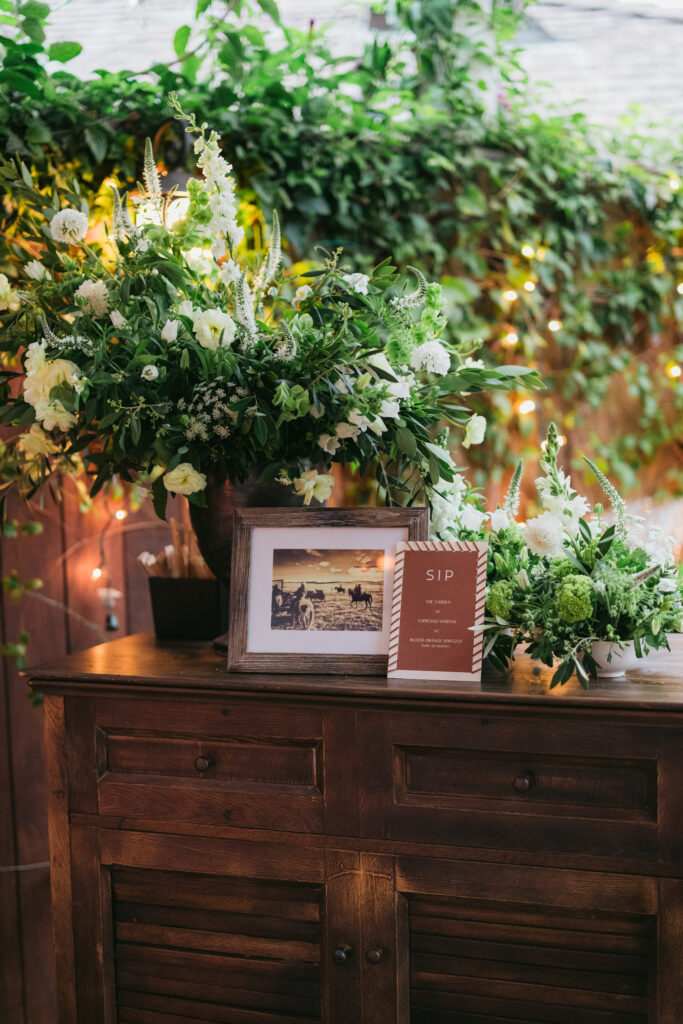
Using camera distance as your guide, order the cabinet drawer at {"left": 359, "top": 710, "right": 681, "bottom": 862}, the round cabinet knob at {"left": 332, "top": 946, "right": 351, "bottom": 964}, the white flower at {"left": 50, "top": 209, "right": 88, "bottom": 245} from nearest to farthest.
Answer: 1. the cabinet drawer at {"left": 359, "top": 710, "right": 681, "bottom": 862}
2. the round cabinet knob at {"left": 332, "top": 946, "right": 351, "bottom": 964}
3. the white flower at {"left": 50, "top": 209, "right": 88, "bottom": 245}

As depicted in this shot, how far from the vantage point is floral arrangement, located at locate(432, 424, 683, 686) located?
111 cm

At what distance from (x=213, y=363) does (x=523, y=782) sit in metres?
0.76

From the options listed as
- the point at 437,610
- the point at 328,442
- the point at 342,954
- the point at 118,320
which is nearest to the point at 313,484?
the point at 328,442

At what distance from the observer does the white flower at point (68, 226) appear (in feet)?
4.22

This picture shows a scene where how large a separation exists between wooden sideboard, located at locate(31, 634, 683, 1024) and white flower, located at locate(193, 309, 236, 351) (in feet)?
1.67

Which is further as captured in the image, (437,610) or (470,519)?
(470,519)

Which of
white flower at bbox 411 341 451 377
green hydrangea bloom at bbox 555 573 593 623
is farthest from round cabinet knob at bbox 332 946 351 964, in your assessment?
white flower at bbox 411 341 451 377

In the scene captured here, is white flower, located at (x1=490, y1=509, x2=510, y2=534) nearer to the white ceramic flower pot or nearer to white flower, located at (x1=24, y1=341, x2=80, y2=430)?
the white ceramic flower pot

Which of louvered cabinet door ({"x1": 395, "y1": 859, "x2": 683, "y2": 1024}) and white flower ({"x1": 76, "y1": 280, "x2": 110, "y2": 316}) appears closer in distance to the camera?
louvered cabinet door ({"x1": 395, "y1": 859, "x2": 683, "y2": 1024})

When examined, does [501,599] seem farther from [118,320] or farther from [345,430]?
[118,320]

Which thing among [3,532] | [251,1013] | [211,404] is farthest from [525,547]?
[3,532]

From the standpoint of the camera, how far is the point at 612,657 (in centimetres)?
116

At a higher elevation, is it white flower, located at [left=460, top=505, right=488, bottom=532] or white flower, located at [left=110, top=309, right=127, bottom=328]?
white flower, located at [left=110, top=309, right=127, bottom=328]

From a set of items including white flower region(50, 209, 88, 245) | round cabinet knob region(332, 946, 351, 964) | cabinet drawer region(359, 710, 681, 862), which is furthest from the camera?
white flower region(50, 209, 88, 245)
